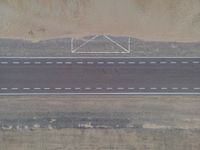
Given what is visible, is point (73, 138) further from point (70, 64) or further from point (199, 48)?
point (199, 48)

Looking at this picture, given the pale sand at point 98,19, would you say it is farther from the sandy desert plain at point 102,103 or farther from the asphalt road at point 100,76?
the asphalt road at point 100,76

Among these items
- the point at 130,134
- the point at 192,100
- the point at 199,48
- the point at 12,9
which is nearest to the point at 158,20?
the point at 199,48

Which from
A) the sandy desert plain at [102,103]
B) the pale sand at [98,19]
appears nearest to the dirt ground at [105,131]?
the sandy desert plain at [102,103]

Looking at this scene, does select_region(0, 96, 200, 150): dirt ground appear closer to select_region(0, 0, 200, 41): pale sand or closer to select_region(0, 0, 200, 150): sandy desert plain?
select_region(0, 0, 200, 150): sandy desert plain

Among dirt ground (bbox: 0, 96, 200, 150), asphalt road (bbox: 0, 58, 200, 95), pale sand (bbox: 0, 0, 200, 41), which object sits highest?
pale sand (bbox: 0, 0, 200, 41)

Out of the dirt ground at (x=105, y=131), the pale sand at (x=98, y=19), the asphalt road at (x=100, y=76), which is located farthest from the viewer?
the pale sand at (x=98, y=19)

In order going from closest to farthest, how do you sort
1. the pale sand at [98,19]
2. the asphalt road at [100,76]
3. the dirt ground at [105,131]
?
the dirt ground at [105,131] < the asphalt road at [100,76] < the pale sand at [98,19]

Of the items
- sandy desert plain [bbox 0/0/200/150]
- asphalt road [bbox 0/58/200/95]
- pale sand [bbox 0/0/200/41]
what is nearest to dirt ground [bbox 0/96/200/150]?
sandy desert plain [bbox 0/0/200/150]
